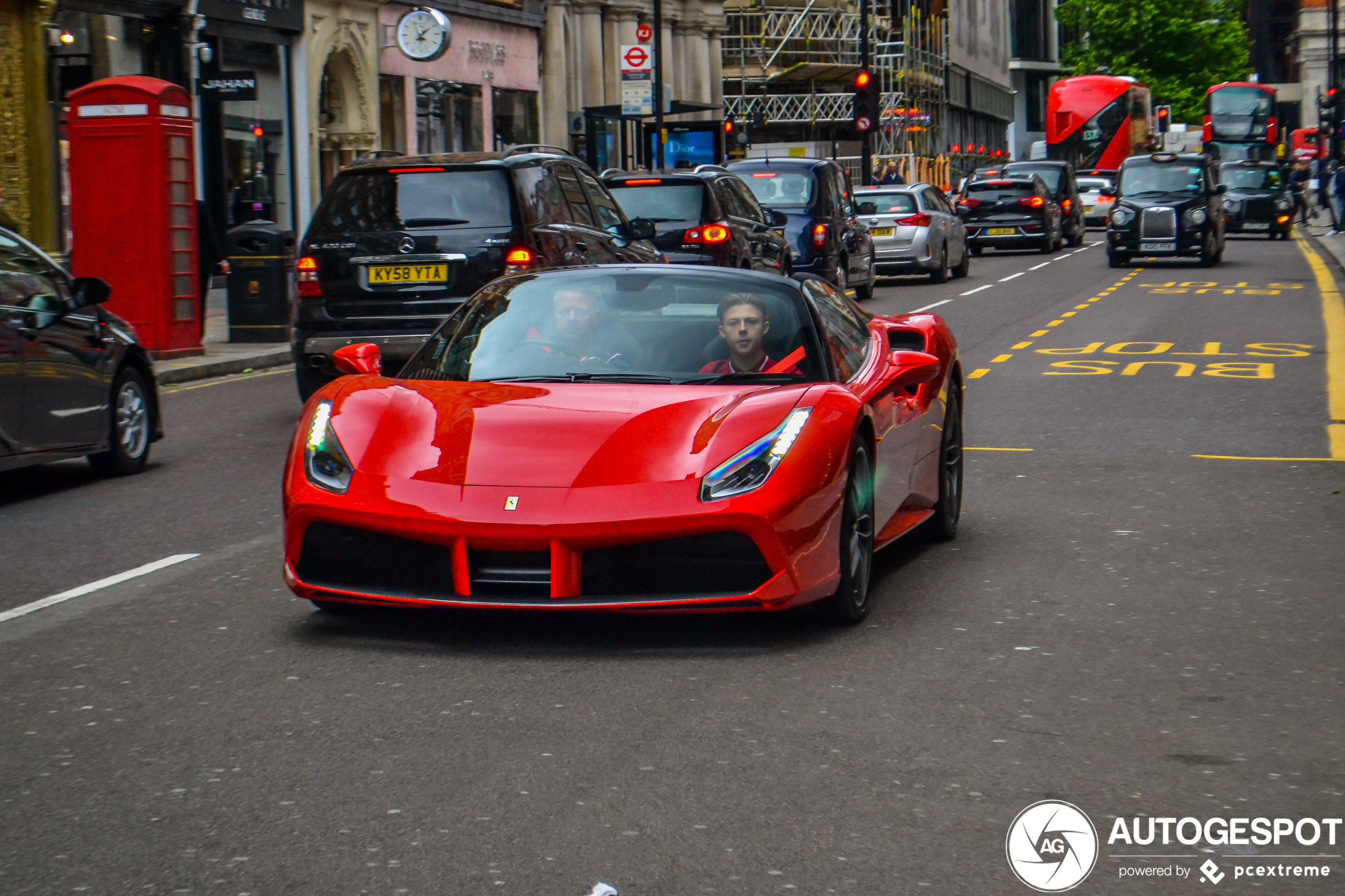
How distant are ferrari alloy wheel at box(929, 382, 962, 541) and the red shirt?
4.60 ft

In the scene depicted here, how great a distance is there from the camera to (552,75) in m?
42.5

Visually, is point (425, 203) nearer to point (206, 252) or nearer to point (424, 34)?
point (206, 252)

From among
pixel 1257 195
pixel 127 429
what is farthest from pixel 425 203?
pixel 1257 195

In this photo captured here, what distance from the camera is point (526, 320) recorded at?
6945mm

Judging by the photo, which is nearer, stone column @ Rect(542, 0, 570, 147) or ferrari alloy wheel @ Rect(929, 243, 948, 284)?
ferrari alloy wheel @ Rect(929, 243, 948, 284)

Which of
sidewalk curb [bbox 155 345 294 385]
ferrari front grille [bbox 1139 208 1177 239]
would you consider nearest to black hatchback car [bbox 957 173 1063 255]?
ferrari front grille [bbox 1139 208 1177 239]

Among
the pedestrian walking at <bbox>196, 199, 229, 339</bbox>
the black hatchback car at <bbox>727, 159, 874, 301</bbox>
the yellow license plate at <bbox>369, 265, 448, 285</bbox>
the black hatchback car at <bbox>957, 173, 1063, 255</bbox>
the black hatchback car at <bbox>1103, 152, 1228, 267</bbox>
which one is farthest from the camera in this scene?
the black hatchback car at <bbox>957, 173, 1063, 255</bbox>

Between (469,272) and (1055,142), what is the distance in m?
53.3

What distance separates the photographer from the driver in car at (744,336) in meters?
6.64

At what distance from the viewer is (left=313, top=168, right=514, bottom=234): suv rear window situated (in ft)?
42.4

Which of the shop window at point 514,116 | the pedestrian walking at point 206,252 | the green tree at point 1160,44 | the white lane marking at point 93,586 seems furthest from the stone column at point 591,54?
the green tree at point 1160,44

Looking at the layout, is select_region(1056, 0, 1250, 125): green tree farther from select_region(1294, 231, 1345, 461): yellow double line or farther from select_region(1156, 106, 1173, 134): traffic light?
select_region(1294, 231, 1345, 461): yellow double line

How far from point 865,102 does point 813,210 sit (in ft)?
53.7

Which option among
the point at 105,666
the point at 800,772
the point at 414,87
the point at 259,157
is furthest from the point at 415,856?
the point at 414,87
